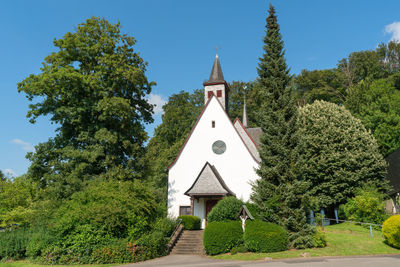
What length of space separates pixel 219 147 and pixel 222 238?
422 inches

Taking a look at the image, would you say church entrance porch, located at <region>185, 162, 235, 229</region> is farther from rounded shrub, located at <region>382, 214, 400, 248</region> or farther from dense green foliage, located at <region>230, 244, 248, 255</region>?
rounded shrub, located at <region>382, 214, 400, 248</region>

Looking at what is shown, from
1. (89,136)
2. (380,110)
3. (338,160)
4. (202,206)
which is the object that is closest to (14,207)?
(89,136)

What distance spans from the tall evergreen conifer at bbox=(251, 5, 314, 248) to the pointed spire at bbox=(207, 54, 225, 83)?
10.7 m

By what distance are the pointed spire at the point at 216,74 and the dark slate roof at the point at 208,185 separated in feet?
31.9

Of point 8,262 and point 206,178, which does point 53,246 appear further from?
point 206,178

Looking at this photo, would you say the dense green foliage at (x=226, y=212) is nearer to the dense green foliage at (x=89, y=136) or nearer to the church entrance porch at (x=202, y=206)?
the dense green foliage at (x=89, y=136)

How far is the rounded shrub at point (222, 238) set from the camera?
48.1 ft

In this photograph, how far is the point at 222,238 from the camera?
14680mm

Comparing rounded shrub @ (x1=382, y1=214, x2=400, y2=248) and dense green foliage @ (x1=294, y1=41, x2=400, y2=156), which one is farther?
dense green foliage @ (x1=294, y1=41, x2=400, y2=156)

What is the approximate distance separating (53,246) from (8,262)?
2.82 meters

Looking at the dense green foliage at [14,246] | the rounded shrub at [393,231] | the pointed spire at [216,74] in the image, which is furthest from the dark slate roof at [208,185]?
the dense green foliage at [14,246]

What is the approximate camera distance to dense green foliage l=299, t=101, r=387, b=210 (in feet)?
72.1

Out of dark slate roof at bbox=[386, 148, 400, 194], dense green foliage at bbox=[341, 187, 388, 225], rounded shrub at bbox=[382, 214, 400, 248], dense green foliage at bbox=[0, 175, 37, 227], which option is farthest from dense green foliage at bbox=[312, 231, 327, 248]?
dense green foliage at bbox=[0, 175, 37, 227]

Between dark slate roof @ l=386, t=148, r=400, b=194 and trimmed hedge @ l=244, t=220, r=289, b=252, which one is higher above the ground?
dark slate roof @ l=386, t=148, r=400, b=194
